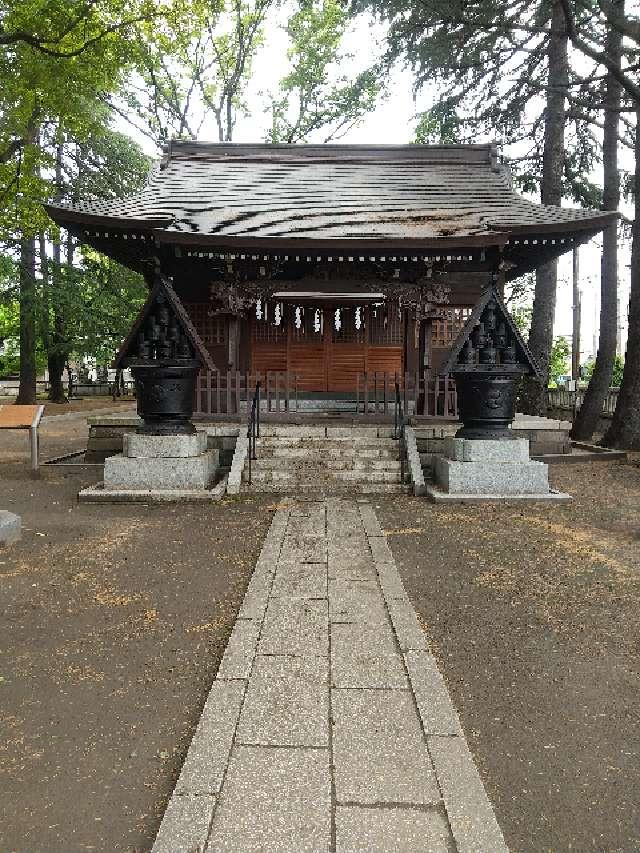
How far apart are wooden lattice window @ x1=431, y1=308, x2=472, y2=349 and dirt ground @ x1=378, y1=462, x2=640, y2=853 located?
652cm

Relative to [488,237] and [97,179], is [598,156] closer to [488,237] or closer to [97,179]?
[488,237]

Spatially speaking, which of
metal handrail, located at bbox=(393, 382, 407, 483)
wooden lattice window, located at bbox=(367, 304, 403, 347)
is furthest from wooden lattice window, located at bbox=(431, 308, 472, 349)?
metal handrail, located at bbox=(393, 382, 407, 483)

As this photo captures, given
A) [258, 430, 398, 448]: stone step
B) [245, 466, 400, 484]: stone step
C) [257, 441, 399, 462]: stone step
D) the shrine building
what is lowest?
[245, 466, 400, 484]: stone step

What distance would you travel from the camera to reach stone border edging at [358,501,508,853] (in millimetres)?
2078

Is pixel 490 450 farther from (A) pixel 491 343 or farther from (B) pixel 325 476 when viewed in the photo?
(B) pixel 325 476

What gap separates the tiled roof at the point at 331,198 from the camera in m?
10.0

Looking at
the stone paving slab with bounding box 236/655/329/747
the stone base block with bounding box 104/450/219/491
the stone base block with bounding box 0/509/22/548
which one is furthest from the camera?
the stone base block with bounding box 104/450/219/491

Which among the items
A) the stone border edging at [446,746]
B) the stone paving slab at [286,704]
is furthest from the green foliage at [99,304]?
the stone paving slab at [286,704]

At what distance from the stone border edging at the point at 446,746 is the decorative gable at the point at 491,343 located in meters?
5.30

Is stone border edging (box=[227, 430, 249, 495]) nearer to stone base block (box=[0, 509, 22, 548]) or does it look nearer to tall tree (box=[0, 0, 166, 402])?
stone base block (box=[0, 509, 22, 548])

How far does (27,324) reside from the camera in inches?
907

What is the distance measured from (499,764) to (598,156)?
19357 mm

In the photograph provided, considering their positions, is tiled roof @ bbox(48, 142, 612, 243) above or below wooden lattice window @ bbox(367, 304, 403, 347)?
above

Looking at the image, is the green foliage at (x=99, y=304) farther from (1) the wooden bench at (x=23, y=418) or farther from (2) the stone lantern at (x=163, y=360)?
(2) the stone lantern at (x=163, y=360)
